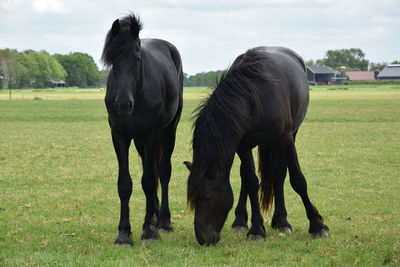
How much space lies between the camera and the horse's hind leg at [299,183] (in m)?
5.68

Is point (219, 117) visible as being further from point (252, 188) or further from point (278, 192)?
point (278, 192)

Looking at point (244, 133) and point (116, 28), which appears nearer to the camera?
point (116, 28)

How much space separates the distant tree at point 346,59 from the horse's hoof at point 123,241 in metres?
165

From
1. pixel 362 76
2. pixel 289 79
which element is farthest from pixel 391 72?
pixel 289 79

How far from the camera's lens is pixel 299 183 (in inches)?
231

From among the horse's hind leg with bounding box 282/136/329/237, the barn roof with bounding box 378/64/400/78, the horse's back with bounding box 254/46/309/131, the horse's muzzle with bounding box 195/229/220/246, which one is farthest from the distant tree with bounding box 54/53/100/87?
the horse's muzzle with bounding box 195/229/220/246

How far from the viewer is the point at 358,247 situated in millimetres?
5309

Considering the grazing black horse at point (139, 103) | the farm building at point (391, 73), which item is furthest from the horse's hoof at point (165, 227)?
the farm building at point (391, 73)

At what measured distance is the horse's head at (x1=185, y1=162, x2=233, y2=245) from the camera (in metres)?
5.08

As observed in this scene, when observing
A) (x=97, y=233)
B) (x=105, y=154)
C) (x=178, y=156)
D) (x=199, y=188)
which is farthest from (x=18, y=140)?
(x=199, y=188)

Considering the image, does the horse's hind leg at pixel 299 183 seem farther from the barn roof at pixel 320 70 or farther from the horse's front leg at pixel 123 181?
the barn roof at pixel 320 70

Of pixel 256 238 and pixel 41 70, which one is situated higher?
pixel 41 70

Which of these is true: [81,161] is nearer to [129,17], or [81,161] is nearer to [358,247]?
[129,17]

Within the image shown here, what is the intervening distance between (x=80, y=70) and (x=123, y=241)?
14840 cm
